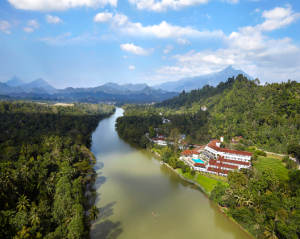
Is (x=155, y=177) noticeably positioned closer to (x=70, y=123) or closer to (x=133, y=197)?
(x=133, y=197)

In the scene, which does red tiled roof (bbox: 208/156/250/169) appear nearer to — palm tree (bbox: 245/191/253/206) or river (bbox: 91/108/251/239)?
river (bbox: 91/108/251/239)

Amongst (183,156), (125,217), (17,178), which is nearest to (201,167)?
(183,156)

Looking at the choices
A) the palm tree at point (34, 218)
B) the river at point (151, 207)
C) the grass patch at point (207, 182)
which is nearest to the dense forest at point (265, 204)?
the river at point (151, 207)

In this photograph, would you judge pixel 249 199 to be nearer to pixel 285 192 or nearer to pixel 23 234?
pixel 285 192

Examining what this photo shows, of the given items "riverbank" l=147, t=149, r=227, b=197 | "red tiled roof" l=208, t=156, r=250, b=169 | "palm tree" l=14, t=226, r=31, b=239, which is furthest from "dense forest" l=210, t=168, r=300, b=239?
"palm tree" l=14, t=226, r=31, b=239

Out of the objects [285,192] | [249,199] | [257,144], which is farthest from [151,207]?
[257,144]

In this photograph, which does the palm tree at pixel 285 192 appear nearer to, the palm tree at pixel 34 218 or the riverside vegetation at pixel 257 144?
the riverside vegetation at pixel 257 144
